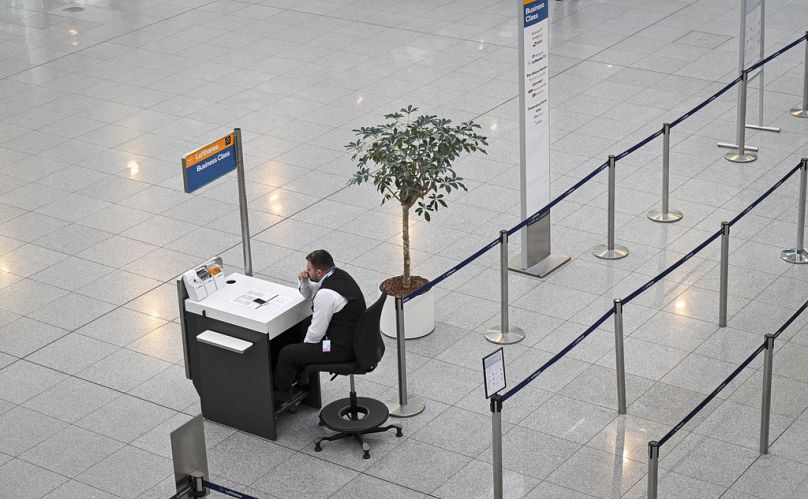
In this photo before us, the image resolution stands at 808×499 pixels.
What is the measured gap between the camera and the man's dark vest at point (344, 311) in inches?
295

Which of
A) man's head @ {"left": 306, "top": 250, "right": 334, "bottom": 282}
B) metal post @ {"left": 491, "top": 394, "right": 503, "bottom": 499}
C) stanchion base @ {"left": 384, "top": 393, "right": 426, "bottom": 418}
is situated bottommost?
stanchion base @ {"left": 384, "top": 393, "right": 426, "bottom": 418}

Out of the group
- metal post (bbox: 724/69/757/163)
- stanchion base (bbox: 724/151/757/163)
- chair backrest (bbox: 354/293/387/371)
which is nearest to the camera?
chair backrest (bbox: 354/293/387/371)

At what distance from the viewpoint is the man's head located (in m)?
7.57

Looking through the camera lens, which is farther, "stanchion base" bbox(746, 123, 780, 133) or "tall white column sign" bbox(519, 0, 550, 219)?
"stanchion base" bbox(746, 123, 780, 133)

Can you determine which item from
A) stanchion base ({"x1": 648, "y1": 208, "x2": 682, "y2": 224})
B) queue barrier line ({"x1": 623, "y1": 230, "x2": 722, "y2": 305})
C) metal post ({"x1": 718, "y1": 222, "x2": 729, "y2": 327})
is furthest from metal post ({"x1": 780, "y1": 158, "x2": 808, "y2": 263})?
queue barrier line ({"x1": 623, "y1": 230, "x2": 722, "y2": 305})

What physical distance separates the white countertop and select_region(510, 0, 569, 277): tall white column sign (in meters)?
2.45

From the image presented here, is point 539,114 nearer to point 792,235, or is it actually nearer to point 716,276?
point 716,276

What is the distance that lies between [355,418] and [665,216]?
13.8 ft

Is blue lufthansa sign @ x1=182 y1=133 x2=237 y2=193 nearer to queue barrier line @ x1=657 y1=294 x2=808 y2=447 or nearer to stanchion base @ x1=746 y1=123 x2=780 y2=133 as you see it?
queue barrier line @ x1=657 y1=294 x2=808 y2=447

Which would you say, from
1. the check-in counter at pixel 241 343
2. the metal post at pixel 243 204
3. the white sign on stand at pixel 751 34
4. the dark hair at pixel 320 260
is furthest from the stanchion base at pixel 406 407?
the white sign on stand at pixel 751 34

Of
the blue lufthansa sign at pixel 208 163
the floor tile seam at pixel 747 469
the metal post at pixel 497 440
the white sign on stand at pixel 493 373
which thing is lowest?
the floor tile seam at pixel 747 469

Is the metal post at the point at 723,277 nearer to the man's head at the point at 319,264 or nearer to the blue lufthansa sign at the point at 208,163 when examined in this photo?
the man's head at the point at 319,264

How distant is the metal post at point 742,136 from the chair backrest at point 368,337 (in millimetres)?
5652

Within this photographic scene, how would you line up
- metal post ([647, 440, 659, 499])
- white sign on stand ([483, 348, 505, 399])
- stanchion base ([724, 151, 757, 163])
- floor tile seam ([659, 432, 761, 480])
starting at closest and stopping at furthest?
1. metal post ([647, 440, 659, 499])
2. white sign on stand ([483, 348, 505, 399])
3. floor tile seam ([659, 432, 761, 480])
4. stanchion base ([724, 151, 757, 163])
